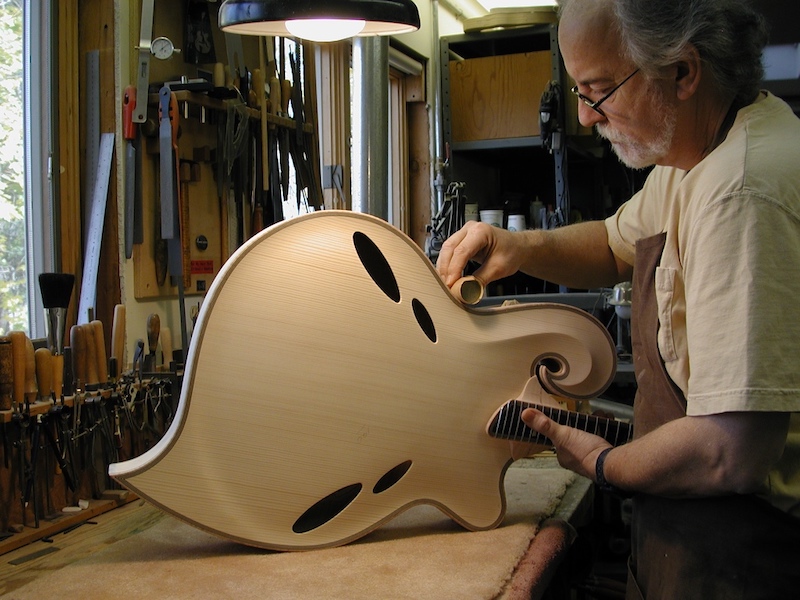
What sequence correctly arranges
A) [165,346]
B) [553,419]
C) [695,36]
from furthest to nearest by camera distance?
[165,346]
[553,419]
[695,36]

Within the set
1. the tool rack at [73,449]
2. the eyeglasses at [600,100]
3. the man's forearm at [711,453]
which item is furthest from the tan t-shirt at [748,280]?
the tool rack at [73,449]

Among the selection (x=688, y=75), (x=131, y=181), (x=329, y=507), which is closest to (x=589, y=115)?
(x=688, y=75)

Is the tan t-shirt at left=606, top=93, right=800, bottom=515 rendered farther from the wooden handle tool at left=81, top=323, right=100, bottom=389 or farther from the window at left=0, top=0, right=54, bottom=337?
the window at left=0, top=0, right=54, bottom=337

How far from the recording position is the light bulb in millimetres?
1588

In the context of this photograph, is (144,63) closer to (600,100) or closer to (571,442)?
(600,100)

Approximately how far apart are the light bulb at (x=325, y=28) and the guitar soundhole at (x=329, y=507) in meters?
0.90

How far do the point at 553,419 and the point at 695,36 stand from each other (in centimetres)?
71

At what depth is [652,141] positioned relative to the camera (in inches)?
52.5

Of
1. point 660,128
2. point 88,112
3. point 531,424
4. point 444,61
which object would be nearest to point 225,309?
point 531,424

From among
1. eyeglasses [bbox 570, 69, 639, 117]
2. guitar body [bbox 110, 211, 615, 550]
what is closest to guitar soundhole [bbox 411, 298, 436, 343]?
guitar body [bbox 110, 211, 615, 550]

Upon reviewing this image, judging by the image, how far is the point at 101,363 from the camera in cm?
177

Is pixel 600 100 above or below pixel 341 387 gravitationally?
above

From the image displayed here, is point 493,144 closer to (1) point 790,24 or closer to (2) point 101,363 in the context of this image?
(1) point 790,24

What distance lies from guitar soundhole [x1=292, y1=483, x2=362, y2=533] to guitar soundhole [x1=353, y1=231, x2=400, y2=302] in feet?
1.15
